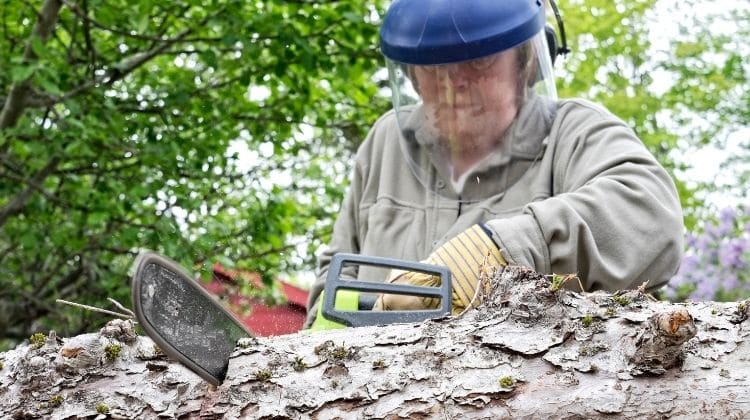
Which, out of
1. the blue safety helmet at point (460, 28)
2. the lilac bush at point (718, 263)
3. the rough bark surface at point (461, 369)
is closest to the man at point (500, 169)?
the blue safety helmet at point (460, 28)

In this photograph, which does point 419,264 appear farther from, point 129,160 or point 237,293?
point 129,160

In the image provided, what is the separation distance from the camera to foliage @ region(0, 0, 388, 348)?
196 inches

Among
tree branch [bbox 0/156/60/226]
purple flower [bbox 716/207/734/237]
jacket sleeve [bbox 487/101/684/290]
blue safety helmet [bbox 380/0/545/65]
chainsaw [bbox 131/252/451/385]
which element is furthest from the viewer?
purple flower [bbox 716/207/734/237]

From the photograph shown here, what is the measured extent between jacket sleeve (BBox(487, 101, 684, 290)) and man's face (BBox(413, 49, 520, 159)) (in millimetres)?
227

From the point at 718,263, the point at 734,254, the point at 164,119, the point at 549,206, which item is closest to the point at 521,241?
the point at 549,206

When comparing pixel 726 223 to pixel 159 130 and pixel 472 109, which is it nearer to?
pixel 159 130

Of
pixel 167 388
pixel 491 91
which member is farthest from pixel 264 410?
pixel 491 91

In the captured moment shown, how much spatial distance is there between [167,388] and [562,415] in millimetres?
687

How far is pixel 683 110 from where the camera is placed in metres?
8.77

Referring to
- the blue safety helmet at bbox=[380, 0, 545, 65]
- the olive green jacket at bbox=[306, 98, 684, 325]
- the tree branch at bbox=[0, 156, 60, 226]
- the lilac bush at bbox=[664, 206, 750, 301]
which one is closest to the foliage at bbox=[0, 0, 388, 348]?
the tree branch at bbox=[0, 156, 60, 226]

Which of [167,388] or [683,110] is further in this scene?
[683,110]

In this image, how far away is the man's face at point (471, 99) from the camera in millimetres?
2811

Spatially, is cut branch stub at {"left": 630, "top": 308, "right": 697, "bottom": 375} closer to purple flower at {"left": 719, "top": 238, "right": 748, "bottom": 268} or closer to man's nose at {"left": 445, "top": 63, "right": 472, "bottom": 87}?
man's nose at {"left": 445, "top": 63, "right": 472, "bottom": 87}

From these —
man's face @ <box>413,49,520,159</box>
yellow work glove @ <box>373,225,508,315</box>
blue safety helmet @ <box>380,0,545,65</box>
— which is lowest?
yellow work glove @ <box>373,225,508,315</box>
